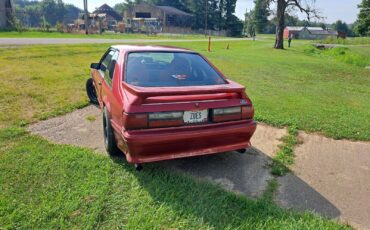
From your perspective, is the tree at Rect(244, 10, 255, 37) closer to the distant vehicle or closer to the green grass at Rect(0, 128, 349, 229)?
the distant vehicle

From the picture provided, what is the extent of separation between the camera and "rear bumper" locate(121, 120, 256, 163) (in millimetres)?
3289

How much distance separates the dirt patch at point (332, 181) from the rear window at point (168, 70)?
1.59 meters

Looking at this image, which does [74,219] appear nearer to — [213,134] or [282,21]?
[213,134]

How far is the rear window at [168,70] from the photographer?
3901 millimetres

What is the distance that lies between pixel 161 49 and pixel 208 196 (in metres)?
2.32

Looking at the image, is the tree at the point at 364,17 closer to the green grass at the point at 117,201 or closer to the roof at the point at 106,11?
the roof at the point at 106,11

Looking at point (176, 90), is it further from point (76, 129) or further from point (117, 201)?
point (76, 129)

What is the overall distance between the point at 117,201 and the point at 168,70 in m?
1.88

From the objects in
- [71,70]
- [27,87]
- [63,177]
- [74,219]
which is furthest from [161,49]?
[71,70]

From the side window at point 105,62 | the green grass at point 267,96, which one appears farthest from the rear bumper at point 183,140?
the green grass at point 267,96

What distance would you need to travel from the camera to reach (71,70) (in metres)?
10.8

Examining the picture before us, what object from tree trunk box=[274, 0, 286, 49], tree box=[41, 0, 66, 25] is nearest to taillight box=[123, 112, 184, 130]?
tree trunk box=[274, 0, 286, 49]

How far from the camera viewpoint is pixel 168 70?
422 cm

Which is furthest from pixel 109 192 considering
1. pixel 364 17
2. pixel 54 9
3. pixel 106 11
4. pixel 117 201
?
pixel 54 9
